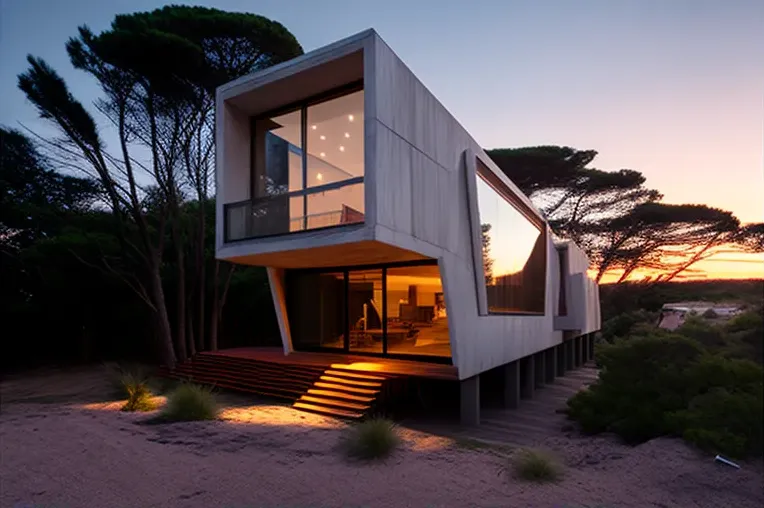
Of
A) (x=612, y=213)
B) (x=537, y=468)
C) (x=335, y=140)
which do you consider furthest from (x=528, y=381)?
(x=612, y=213)

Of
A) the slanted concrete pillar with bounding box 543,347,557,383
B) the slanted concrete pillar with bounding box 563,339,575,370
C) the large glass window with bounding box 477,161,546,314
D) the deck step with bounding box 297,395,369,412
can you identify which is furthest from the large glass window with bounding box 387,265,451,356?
the slanted concrete pillar with bounding box 563,339,575,370

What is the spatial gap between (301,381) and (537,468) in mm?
5743

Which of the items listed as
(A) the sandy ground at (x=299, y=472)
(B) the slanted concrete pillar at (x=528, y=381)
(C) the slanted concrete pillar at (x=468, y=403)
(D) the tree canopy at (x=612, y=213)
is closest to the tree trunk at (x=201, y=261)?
(A) the sandy ground at (x=299, y=472)

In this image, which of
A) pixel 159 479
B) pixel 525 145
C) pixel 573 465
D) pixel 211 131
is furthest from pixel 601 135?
pixel 525 145

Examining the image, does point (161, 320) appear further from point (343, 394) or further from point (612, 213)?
point (612, 213)

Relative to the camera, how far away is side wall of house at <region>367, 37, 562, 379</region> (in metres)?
7.87

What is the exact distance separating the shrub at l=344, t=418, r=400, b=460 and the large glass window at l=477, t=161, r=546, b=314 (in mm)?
5957

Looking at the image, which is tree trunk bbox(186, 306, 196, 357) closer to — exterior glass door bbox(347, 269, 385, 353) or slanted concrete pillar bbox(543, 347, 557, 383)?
exterior glass door bbox(347, 269, 385, 353)

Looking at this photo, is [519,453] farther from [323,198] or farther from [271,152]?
[271,152]

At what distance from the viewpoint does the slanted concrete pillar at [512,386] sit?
1255cm

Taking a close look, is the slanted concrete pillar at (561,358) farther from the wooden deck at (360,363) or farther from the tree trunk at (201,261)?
the tree trunk at (201,261)

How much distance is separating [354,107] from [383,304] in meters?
4.62

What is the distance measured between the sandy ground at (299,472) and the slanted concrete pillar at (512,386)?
527cm

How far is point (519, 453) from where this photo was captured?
17.8ft
